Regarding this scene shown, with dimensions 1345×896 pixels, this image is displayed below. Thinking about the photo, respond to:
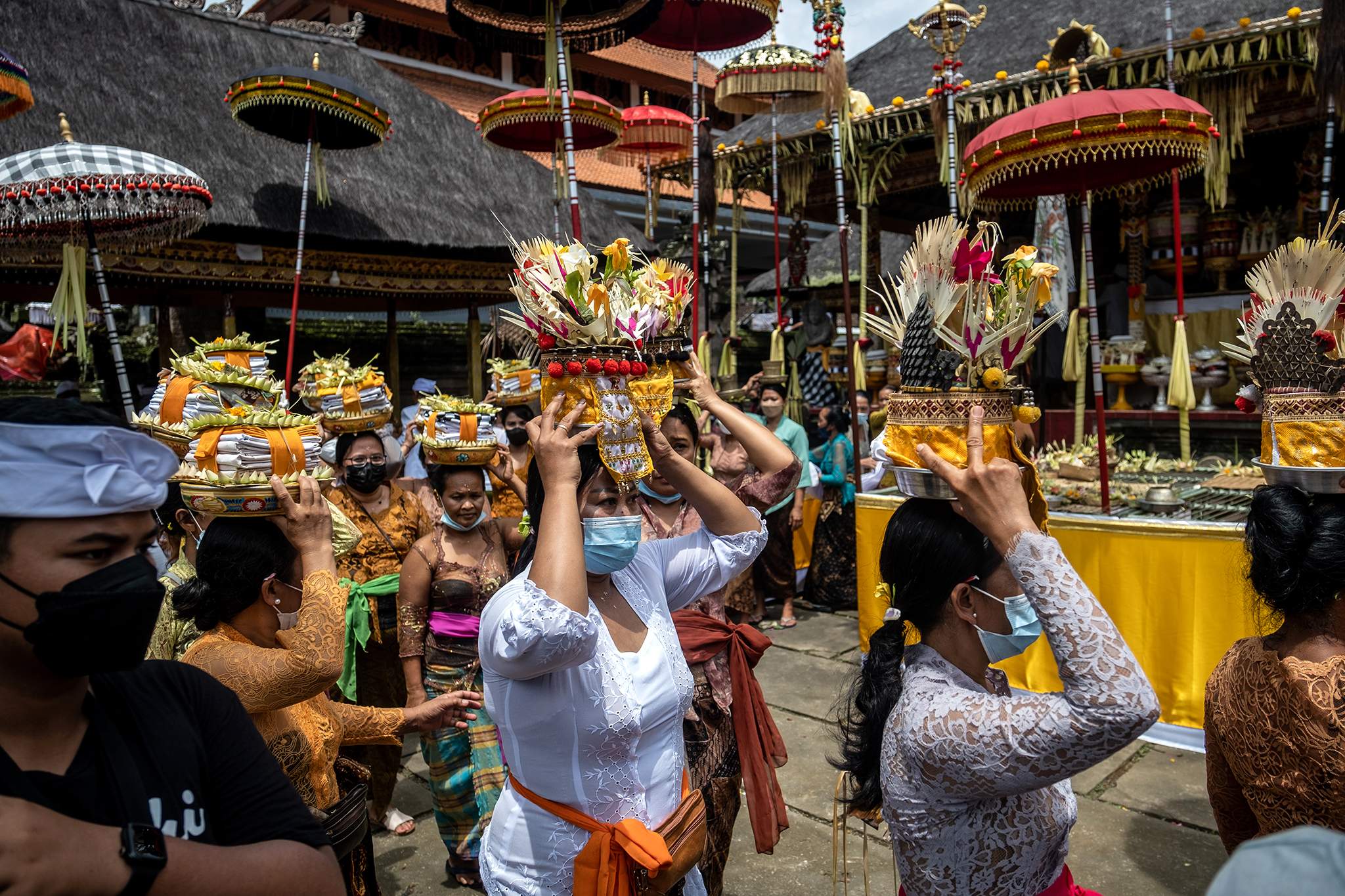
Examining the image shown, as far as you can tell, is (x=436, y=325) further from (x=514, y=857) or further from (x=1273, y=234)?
(x=514, y=857)

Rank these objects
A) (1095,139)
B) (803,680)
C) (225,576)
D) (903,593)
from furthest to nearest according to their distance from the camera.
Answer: (803,680) → (1095,139) → (225,576) → (903,593)

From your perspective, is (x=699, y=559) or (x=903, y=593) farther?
(x=699, y=559)

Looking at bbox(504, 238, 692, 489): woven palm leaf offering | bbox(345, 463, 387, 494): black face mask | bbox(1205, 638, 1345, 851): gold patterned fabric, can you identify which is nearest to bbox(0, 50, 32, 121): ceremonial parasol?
bbox(345, 463, 387, 494): black face mask

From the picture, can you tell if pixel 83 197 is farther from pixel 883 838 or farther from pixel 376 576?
pixel 883 838

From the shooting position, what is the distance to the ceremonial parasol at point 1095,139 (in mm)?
4949

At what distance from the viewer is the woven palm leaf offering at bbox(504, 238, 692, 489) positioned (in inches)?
80.2

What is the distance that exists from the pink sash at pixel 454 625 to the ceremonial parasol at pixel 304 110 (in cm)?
287

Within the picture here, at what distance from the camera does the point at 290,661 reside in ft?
6.81

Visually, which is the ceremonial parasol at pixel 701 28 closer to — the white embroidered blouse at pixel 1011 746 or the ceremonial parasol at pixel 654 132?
the ceremonial parasol at pixel 654 132

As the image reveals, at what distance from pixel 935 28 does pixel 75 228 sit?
626 cm

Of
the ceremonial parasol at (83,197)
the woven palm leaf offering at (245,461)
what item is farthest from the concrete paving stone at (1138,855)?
the ceremonial parasol at (83,197)

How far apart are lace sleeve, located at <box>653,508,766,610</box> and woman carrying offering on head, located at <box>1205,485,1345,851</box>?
1223 millimetres

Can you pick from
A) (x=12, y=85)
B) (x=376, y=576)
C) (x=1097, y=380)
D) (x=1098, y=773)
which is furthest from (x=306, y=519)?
(x=1097, y=380)

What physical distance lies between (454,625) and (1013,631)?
2592 mm
